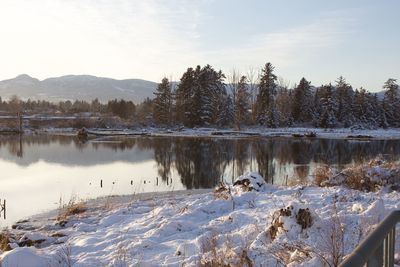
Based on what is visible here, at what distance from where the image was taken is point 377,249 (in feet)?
7.47

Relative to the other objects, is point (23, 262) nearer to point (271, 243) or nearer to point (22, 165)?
point (271, 243)

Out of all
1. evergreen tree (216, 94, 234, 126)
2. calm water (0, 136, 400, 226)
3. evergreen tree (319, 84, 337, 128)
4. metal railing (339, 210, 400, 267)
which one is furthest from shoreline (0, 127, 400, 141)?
metal railing (339, 210, 400, 267)

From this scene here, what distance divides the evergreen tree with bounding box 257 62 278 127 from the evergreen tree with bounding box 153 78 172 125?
15.8 meters

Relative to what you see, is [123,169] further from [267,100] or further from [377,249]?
[267,100]

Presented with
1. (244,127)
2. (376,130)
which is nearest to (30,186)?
(244,127)

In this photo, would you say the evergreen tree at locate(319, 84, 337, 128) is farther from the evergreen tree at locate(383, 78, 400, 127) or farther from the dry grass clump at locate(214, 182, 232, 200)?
the dry grass clump at locate(214, 182, 232, 200)

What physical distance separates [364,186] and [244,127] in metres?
59.1

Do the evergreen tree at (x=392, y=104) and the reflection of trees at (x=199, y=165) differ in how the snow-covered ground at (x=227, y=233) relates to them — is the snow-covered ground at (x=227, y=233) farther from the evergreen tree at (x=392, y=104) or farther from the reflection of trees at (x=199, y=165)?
the evergreen tree at (x=392, y=104)

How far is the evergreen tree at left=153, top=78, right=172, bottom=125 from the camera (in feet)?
241

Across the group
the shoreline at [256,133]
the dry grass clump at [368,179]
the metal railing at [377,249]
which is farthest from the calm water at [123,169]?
the shoreline at [256,133]

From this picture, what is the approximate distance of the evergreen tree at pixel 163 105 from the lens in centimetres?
7356

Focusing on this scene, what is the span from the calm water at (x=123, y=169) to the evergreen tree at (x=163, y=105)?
97.1ft

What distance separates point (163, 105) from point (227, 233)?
66676 millimetres

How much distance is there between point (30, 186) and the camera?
22.4 metres
